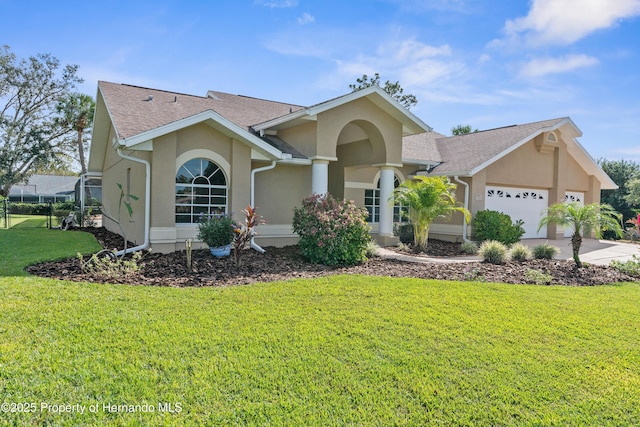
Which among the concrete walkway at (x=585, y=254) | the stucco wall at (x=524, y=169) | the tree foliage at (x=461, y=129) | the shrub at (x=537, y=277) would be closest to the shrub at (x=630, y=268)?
the concrete walkway at (x=585, y=254)

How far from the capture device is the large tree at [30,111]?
111 feet

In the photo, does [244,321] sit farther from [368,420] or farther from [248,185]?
[248,185]

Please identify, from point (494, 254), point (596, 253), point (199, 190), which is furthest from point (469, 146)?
point (199, 190)

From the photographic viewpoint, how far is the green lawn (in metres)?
3.49

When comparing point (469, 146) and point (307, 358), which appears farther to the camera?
point (469, 146)

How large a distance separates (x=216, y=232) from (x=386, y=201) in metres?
6.97

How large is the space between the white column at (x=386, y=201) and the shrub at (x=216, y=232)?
6.50 metres

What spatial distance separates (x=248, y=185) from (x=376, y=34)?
6.38 m

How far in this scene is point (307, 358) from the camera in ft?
14.3

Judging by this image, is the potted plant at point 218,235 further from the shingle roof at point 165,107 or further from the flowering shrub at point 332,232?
the shingle roof at point 165,107

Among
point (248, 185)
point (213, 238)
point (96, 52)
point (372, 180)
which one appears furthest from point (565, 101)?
point (96, 52)

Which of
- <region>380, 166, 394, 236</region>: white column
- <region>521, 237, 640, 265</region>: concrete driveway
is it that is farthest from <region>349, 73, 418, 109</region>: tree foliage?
<region>380, 166, 394, 236</region>: white column

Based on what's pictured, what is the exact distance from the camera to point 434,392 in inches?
151

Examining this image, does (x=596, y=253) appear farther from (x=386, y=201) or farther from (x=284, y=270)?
(x=284, y=270)
